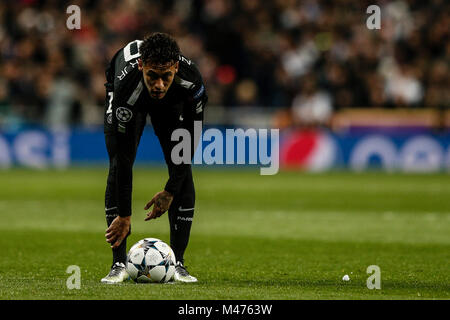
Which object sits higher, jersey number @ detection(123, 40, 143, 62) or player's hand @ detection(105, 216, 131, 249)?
jersey number @ detection(123, 40, 143, 62)

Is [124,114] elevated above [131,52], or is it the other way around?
[131,52]

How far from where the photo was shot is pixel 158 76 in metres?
7.33

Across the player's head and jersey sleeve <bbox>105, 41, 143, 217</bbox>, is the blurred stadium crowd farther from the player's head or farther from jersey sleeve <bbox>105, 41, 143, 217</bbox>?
the player's head

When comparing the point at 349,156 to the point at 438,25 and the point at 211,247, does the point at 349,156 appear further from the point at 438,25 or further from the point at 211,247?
the point at 211,247

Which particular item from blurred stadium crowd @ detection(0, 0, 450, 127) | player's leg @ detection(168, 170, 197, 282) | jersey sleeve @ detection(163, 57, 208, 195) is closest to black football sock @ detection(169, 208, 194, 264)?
player's leg @ detection(168, 170, 197, 282)

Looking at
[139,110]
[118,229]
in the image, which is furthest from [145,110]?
[118,229]

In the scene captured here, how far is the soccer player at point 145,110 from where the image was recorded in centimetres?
732

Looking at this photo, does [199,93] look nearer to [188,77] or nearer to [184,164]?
[188,77]

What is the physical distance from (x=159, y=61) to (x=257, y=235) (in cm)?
590

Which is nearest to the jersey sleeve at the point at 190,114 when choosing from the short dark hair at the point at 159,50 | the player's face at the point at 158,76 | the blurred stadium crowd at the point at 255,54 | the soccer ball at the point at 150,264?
the player's face at the point at 158,76

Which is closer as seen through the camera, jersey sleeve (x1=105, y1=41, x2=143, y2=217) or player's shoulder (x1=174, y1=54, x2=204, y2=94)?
jersey sleeve (x1=105, y1=41, x2=143, y2=217)

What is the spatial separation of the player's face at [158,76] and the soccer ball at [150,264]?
1.36 metres

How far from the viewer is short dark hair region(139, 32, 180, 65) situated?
7.20m

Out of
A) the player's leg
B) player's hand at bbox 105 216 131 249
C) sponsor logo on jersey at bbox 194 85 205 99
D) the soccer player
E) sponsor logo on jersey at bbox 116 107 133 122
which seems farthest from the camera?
the player's leg
